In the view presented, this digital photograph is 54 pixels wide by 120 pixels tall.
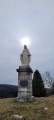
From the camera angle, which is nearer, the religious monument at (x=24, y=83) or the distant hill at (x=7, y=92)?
the religious monument at (x=24, y=83)

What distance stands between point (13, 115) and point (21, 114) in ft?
1.23

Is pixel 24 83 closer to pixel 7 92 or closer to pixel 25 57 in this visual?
pixel 25 57

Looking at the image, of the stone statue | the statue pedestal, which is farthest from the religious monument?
the stone statue

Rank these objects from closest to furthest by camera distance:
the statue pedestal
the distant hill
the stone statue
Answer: the statue pedestal < the stone statue < the distant hill

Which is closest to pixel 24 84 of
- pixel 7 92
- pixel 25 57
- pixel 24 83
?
pixel 24 83

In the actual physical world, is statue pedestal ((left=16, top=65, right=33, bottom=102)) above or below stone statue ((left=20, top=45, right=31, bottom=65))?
below

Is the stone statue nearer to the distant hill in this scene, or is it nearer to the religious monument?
the religious monument

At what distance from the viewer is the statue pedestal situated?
383 inches

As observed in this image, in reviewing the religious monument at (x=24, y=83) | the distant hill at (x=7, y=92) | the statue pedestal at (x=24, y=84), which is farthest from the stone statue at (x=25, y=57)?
the distant hill at (x=7, y=92)

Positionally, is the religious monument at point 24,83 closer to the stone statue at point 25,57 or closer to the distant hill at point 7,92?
the stone statue at point 25,57

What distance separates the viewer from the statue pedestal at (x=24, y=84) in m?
9.73

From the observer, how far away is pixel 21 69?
400 inches

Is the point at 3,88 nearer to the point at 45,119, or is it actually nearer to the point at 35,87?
the point at 35,87

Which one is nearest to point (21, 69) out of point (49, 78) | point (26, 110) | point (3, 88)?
point (26, 110)
